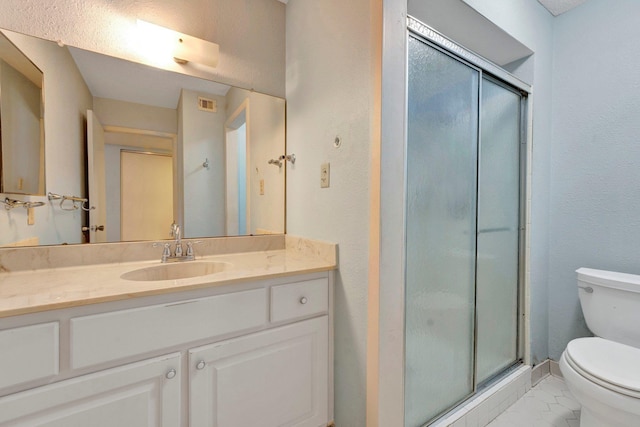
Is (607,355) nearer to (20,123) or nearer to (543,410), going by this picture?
(543,410)

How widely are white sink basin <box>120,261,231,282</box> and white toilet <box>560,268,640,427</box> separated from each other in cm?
161

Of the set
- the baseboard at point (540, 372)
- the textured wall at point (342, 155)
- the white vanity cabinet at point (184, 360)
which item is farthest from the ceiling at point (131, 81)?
the baseboard at point (540, 372)

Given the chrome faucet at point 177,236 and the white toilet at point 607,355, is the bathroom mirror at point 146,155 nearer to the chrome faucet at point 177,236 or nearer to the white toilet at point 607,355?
the chrome faucet at point 177,236

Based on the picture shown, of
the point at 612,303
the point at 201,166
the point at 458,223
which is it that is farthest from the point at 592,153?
the point at 201,166

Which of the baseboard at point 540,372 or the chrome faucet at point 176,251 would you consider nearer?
the chrome faucet at point 176,251

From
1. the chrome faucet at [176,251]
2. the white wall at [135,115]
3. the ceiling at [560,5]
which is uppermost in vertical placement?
the ceiling at [560,5]

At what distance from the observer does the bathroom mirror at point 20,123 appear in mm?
1087

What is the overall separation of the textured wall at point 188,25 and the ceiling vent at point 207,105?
12 cm

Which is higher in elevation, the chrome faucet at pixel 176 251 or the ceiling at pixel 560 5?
the ceiling at pixel 560 5

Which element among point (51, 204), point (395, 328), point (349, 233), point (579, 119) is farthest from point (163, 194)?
point (579, 119)

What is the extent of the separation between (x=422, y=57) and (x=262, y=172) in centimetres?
104

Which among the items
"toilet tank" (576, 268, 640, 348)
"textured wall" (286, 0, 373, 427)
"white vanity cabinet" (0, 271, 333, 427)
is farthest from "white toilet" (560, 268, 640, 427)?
"white vanity cabinet" (0, 271, 333, 427)

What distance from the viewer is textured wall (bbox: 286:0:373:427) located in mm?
1129

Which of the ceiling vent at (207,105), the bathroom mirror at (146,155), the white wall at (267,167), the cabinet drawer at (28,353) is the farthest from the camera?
the white wall at (267,167)
